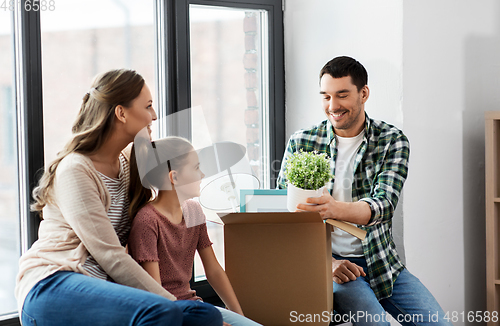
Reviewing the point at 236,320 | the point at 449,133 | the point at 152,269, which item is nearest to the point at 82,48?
the point at 152,269

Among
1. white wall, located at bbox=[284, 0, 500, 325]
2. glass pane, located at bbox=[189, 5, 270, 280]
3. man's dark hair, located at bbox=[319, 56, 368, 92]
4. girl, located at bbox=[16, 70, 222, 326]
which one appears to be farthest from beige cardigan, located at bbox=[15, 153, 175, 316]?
white wall, located at bbox=[284, 0, 500, 325]

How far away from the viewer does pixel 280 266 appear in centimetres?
133

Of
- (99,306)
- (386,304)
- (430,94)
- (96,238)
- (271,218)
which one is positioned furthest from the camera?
(430,94)

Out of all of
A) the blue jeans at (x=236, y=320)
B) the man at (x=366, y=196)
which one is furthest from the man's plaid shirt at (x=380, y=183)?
the blue jeans at (x=236, y=320)

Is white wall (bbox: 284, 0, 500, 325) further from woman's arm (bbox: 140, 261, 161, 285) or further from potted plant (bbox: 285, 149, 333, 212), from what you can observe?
woman's arm (bbox: 140, 261, 161, 285)

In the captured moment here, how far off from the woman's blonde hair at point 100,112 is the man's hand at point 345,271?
0.83m

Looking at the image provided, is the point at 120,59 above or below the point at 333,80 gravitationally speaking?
above

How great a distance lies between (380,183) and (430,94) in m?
0.54

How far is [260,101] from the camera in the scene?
2.12 meters

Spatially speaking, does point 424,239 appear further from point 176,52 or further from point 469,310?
point 176,52

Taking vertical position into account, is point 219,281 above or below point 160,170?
below

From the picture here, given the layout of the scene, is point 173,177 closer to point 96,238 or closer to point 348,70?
point 96,238

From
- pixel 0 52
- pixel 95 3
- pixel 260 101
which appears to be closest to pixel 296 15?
pixel 260 101

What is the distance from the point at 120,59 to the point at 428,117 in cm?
120
